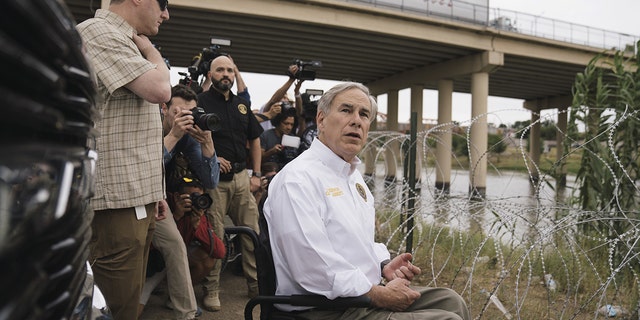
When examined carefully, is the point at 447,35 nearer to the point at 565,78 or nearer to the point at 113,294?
the point at 565,78

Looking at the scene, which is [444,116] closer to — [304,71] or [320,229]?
[304,71]

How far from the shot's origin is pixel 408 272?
2.15m

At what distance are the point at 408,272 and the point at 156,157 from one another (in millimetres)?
1155

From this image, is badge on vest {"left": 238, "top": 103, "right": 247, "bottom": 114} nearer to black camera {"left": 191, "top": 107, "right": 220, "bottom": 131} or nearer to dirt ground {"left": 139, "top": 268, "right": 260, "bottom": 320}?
black camera {"left": 191, "top": 107, "right": 220, "bottom": 131}

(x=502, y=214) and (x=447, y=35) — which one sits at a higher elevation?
(x=447, y=35)

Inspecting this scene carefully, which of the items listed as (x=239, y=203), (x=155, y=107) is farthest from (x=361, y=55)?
(x=155, y=107)

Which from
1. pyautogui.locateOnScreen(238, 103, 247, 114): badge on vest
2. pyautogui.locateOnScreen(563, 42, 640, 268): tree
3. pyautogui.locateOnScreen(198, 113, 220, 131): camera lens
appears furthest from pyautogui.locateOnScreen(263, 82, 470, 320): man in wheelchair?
pyautogui.locateOnScreen(563, 42, 640, 268): tree

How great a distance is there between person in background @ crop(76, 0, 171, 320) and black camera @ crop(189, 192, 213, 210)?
2.91ft

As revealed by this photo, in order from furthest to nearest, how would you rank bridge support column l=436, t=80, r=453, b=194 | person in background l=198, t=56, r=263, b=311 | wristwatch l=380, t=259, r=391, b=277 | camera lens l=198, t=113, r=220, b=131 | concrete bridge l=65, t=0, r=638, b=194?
bridge support column l=436, t=80, r=453, b=194 < concrete bridge l=65, t=0, r=638, b=194 < person in background l=198, t=56, r=263, b=311 < camera lens l=198, t=113, r=220, b=131 < wristwatch l=380, t=259, r=391, b=277

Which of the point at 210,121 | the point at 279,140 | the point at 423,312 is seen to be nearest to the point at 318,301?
the point at 423,312

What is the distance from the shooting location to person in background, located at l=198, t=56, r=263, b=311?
3791 millimetres

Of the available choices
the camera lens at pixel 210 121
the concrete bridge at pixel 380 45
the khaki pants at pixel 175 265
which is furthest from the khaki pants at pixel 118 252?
the concrete bridge at pixel 380 45

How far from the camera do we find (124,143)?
6.56ft

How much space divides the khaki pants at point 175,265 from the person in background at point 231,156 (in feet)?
2.35
